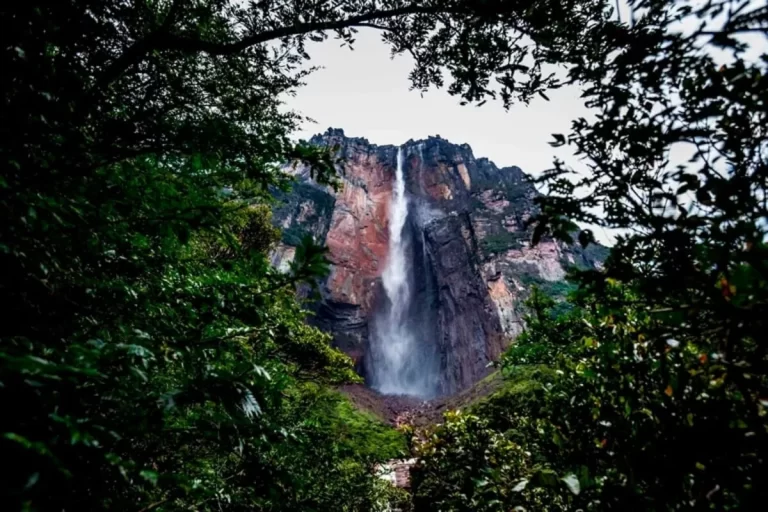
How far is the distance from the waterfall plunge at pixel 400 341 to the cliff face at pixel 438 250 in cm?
69

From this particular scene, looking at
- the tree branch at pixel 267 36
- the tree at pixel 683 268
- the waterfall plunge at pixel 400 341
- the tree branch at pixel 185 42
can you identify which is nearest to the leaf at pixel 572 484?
the tree at pixel 683 268

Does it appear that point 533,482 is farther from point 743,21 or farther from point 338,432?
point 338,432

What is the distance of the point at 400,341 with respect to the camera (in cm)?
4484

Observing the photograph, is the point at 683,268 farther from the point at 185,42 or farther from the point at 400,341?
the point at 400,341

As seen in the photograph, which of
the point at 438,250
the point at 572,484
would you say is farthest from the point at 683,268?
the point at 438,250

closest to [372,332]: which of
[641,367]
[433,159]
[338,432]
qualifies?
[433,159]

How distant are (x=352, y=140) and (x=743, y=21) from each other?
6342cm

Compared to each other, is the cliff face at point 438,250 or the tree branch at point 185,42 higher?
the cliff face at point 438,250

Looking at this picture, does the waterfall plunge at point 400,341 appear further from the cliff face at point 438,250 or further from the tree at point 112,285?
the tree at point 112,285

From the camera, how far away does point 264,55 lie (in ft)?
16.1

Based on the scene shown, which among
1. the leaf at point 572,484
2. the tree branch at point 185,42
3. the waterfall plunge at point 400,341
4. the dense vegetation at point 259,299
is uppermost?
the waterfall plunge at point 400,341

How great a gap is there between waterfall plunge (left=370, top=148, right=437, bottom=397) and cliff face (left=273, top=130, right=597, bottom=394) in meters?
0.69

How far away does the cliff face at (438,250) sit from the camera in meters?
39.5

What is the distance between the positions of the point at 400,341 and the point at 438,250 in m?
12.5
